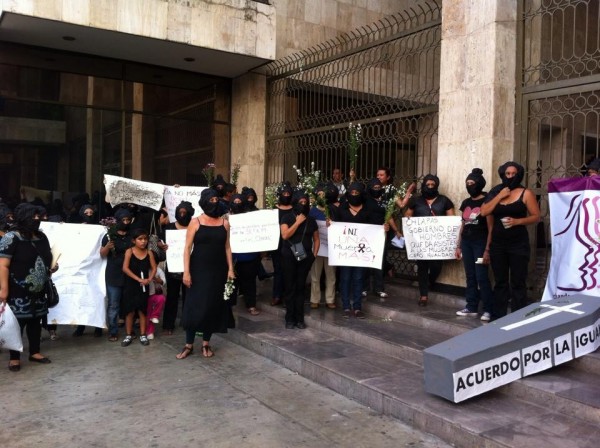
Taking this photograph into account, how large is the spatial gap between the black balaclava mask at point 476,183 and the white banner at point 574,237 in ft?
2.83

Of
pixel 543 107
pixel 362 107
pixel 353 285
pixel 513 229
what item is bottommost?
pixel 353 285

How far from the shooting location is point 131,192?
8.25 metres

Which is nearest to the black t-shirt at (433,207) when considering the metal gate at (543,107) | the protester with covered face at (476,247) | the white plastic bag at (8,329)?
the protester with covered face at (476,247)

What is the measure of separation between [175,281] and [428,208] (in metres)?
3.62

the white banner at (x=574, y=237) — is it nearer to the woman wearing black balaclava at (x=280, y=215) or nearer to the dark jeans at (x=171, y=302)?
the woman wearing black balaclava at (x=280, y=215)

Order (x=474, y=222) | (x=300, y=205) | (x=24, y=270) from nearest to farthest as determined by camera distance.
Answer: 1. (x=24, y=270)
2. (x=474, y=222)
3. (x=300, y=205)

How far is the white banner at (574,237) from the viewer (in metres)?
5.70

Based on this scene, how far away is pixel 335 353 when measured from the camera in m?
6.05

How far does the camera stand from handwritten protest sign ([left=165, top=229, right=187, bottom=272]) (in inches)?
283

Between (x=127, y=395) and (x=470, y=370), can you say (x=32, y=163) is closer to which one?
(x=127, y=395)

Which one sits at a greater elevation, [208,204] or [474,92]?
[474,92]

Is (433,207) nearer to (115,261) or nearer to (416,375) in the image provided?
(416,375)

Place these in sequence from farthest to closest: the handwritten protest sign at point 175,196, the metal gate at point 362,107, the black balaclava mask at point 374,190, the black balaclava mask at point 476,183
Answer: the handwritten protest sign at point 175,196 < the metal gate at point 362,107 < the black balaclava mask at point 374,190 < the black balaclava mask at point 476,183

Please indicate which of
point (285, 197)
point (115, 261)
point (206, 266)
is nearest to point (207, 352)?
point (206, 266)
